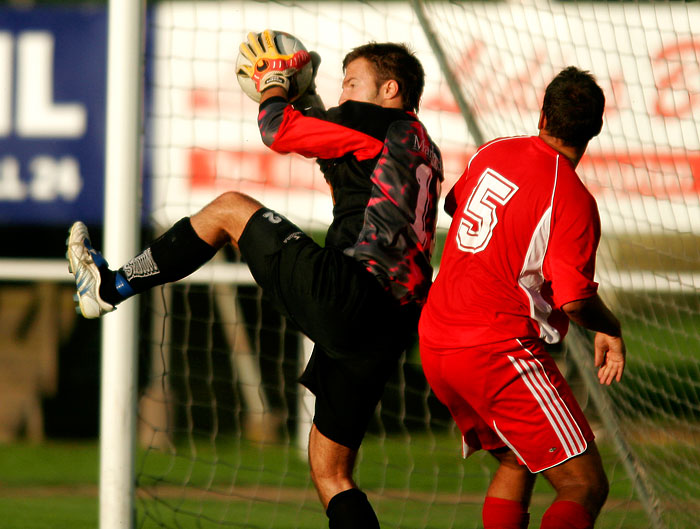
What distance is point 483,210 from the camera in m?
2.86

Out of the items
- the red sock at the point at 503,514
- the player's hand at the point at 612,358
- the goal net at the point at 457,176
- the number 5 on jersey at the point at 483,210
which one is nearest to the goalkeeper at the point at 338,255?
the number 5 on jersey at the point at 483,210

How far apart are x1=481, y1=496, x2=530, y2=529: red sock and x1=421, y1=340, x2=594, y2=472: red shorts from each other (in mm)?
376

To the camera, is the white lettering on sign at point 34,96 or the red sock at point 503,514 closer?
the red sock at point 503,514

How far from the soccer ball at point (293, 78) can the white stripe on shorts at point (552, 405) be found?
1166 millimetres

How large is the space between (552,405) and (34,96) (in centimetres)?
469

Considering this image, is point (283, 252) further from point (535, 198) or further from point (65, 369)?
point (65, 369)

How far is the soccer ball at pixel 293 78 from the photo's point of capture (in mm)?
3197

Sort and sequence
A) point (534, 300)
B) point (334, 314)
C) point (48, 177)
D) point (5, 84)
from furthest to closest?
point (48, 177), point (5, 84), point (334, 314), point (534, 300)

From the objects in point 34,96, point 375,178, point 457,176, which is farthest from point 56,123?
point 375,178

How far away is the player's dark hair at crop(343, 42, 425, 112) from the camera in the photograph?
3215 millimetres

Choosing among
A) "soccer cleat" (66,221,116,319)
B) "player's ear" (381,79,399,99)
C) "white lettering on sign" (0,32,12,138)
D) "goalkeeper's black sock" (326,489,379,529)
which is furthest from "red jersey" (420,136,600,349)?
"white lettering on sign" (0,32,12,138)

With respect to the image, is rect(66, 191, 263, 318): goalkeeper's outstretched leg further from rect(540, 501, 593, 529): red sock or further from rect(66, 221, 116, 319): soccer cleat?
rect(540, 501, 593, 529): red sock

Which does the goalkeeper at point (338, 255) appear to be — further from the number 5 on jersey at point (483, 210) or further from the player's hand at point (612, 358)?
the player's hand at point (612, 358)

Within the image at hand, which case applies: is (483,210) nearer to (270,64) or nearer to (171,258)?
(270,64)
